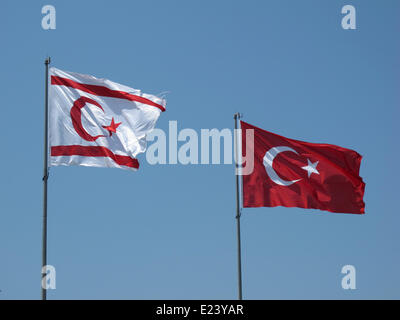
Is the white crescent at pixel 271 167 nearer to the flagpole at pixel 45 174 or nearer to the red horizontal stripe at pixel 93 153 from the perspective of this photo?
the red horizontal stripe at pixel 93 153

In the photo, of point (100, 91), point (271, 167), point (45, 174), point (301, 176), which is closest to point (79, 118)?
point (100, 91)

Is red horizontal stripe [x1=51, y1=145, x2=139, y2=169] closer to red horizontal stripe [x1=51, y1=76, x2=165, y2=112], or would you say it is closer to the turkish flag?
red horizontal stripe [x1=51, y1=76, x2=165, y2=112]

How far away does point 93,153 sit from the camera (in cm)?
3600

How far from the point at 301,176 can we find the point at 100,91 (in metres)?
10.7

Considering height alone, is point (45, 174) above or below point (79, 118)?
below

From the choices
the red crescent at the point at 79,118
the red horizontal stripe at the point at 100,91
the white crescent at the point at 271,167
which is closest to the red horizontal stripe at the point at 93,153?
the red crescent at the point at 79,118

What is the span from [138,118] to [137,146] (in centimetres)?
152

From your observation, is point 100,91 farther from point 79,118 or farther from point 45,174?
point 45,174

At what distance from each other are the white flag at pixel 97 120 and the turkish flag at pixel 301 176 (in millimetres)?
5384

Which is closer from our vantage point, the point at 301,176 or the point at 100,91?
the point at 100,91

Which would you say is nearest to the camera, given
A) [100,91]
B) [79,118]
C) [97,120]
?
[79,118]

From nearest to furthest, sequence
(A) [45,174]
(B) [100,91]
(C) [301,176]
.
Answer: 1. (A) [45,174]
2. (B) [100,91]
3. (C) [301,176]
